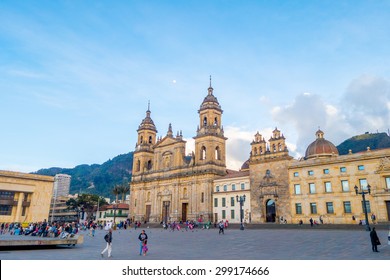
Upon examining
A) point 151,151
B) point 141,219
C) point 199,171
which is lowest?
point 141,219

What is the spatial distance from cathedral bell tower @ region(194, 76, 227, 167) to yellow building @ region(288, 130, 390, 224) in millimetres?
18166

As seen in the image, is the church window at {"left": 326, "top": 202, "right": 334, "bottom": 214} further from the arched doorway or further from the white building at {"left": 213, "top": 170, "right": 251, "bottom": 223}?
the white building at {"left": 213, "top": 170, "right": 251, "bottom": 223}

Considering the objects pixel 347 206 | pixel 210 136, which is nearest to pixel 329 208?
pixel 347 206

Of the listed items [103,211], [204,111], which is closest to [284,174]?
[204,111]

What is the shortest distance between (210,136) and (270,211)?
19524 millimetres

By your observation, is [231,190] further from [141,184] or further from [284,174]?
[141,184]

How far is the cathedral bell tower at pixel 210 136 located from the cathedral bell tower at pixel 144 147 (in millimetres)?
16928

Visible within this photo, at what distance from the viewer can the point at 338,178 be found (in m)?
43.4

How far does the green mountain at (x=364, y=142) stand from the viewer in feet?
378

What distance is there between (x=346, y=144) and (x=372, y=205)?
340ft

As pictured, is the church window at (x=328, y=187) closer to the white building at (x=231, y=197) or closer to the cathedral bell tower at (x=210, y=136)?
the white building at (x=231, y=197)

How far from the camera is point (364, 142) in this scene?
414 ft

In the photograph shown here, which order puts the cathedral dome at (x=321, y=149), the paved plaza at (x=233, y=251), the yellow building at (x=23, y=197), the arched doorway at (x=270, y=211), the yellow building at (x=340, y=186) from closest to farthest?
the paved plaza at (x=233, y=251)
the yellow building at (x=340, y=186)
the arched doorway at (x=270, y=211)
the cathedral dome at (x=321, y=149)
the yellow building at (x=23, y=197)

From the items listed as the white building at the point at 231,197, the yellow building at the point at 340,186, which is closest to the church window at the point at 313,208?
the yellow building at the point at 340,186
